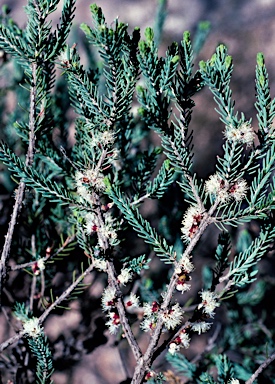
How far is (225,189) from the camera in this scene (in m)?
0.71

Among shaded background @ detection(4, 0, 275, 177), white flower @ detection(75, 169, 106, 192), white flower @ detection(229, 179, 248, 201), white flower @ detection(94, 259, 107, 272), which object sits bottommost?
white flower @ detection(94, 259, 107, 272)

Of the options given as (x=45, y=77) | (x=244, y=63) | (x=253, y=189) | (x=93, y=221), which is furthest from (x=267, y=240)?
A: (x=244, y=63)

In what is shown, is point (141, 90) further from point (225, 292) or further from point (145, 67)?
point (225, 292)

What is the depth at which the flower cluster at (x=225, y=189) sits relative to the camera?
0.71m

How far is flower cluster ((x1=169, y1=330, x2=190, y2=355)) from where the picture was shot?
767 millimetres

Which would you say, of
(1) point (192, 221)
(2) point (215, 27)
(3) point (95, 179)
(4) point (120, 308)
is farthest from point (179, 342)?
(2) point (215, 27)

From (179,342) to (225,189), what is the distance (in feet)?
1.00

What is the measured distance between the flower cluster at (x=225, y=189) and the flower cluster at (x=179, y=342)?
27 cm

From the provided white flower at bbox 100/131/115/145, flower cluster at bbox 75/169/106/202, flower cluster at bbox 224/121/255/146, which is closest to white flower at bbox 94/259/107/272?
flower cluster at bbox 75/169/106/202

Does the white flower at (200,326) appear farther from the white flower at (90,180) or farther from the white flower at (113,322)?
the white flower at (90,180)

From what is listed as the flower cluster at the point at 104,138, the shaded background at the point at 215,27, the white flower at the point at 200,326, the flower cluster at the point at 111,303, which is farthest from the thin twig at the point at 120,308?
the shaded background at the point at 215,27

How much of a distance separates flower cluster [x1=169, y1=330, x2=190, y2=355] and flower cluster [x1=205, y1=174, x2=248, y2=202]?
0.89ft

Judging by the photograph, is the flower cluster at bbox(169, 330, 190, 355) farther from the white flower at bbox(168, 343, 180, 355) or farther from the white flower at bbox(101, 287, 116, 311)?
the white flower at bbox(101, 287, 116, 311)

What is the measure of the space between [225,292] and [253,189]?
0.75 ft
